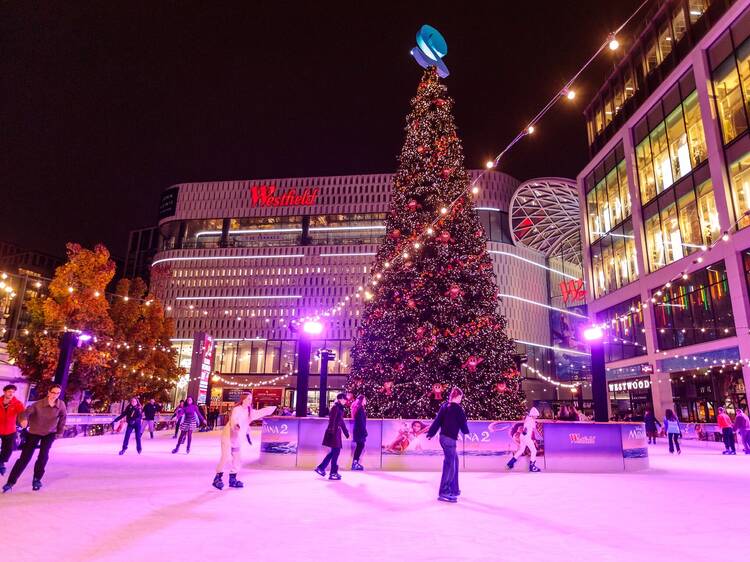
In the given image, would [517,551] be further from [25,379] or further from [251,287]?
[251,287]

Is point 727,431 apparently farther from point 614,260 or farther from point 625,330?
point 614,260

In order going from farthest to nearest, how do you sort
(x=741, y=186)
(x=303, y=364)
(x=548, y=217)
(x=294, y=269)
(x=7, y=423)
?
(x=294, y=269) < (x=548, y=217) < (x=741, y=186) < (x=303, y=364) < (x=7, y=423)

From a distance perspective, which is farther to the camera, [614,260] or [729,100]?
[614,260]

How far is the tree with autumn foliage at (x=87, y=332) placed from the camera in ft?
79.8

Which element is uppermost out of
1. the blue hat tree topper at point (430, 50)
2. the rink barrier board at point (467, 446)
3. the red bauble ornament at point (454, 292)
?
the blue hat tree topper at point (430, 50)

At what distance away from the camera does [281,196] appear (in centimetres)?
6116

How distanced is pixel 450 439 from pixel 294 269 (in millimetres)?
52215

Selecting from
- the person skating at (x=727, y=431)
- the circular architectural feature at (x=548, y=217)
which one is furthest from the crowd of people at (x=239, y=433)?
the circular architectural feature at (x=548, y=217)

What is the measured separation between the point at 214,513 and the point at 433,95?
550 inches

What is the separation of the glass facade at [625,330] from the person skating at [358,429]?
837 inches

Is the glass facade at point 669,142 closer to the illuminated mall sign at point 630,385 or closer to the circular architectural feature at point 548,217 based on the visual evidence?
the illuminated mall sign at point 630,385

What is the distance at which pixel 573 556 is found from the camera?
167 inches

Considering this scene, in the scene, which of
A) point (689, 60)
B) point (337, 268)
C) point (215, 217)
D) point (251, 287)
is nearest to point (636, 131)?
point (689, 60)

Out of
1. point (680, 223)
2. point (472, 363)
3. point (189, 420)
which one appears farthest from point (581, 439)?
point (680, 223)
